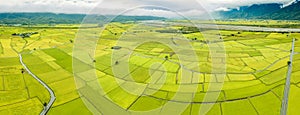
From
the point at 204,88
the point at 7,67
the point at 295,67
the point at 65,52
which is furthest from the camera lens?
the point at 65,52

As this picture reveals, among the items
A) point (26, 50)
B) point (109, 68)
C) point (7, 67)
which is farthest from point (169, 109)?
point (26, 50)

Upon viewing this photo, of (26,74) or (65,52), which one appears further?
(65,52)

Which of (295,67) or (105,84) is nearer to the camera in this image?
(105,84)

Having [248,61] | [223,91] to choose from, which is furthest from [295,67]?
[223,91]

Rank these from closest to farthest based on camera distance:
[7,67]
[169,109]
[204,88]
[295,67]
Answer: [169,109]
[204,88]
[295,67]
[7,67]

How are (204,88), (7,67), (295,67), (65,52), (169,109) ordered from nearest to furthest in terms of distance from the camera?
1. (169,109)
2. (204,88)
3. (295,67)
4. (7,67)
5. (65,52)

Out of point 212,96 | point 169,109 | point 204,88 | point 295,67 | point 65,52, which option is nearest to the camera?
point 169,109

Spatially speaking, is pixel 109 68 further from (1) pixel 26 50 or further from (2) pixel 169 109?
(1) pixel 26 50

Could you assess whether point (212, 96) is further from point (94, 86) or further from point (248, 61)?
point (248, 61)
